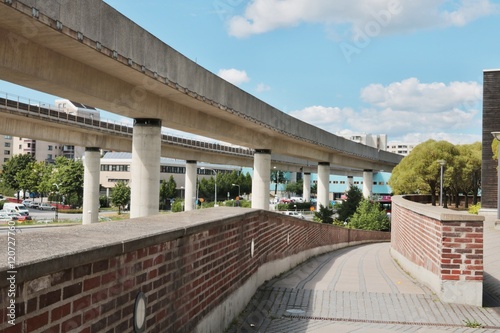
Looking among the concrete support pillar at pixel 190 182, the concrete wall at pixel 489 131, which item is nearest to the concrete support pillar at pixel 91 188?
the concrete support pillar at pixel 190 182

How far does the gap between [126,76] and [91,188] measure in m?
25.9

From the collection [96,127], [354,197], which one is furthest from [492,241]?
[354,197]

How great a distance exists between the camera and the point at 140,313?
4.26 meters

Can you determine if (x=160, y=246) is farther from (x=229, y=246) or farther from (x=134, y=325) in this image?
(x=229, y=246)

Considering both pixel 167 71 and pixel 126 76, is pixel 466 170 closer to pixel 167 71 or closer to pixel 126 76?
pixel 167 71

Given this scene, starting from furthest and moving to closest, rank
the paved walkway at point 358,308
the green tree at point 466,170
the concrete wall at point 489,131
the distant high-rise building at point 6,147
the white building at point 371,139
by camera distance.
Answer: the white building at point 371,139 < the distant high-rise building at point 6,147 < the green tree at point 466,170 < the concrete wall at point 489,131 < the paved walkway at point 358,308

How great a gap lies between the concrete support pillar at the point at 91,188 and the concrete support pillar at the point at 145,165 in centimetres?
1889

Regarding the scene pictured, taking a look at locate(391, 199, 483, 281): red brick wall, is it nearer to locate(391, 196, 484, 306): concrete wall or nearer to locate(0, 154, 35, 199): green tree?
locate(391, 196, 484, 306): concrete wall

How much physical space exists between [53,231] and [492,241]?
18107 millimetres

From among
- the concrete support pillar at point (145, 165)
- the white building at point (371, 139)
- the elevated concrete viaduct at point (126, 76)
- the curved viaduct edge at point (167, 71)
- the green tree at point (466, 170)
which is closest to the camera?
the curved viaduct edge at point (167, 71)

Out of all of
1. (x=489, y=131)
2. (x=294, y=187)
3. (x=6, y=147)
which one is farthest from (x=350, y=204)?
(x=6, y=147)

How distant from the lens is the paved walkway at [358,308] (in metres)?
7.39

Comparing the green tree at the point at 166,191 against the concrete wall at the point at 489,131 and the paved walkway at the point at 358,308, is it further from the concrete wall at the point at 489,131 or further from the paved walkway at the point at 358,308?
the paved walkway at the point at 358,308

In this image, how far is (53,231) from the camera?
14.1 ft
